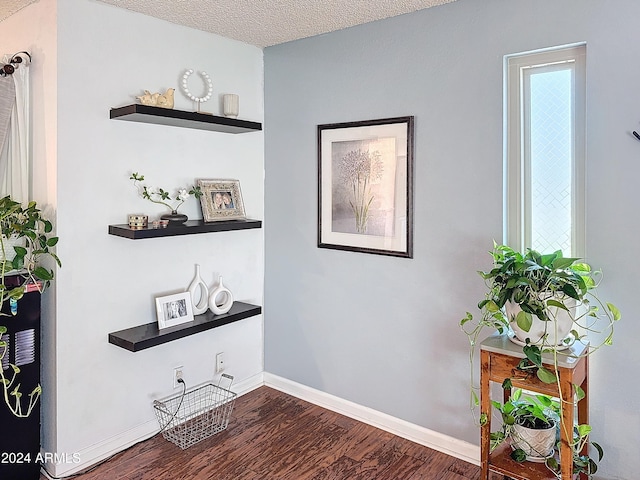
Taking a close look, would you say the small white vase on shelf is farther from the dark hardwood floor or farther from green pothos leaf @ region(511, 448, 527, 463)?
green pothos leaf @ region(511, 448, 527, 463)

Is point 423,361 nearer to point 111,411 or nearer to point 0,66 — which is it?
point 111,411

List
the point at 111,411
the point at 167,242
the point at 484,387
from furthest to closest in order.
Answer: the point at 167,242
the point at 111,411
the point at 484,387

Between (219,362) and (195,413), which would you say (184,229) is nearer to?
(219,362)

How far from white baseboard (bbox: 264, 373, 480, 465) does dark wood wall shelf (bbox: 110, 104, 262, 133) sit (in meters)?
1.68

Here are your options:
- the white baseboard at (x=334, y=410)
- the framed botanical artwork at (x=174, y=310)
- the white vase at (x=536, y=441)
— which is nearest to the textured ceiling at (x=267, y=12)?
the framed botanical artwork at (x=174, y=310)

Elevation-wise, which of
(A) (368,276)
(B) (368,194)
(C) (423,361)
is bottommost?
(C) (423,361)

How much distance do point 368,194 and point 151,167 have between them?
1.22 m

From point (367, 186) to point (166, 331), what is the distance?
4.48 ft

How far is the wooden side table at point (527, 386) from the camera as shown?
6.09 ft

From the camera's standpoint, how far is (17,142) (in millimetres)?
2414

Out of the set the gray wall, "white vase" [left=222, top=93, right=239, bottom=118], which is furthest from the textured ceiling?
"white vase" [left=222, top=93, right=239, bottom=118]

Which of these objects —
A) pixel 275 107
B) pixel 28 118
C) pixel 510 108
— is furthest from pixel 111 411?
pixel 510 108

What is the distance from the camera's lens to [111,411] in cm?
257

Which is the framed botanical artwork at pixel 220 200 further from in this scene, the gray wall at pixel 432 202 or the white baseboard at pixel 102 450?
the white baseboard at pixel 102 450
